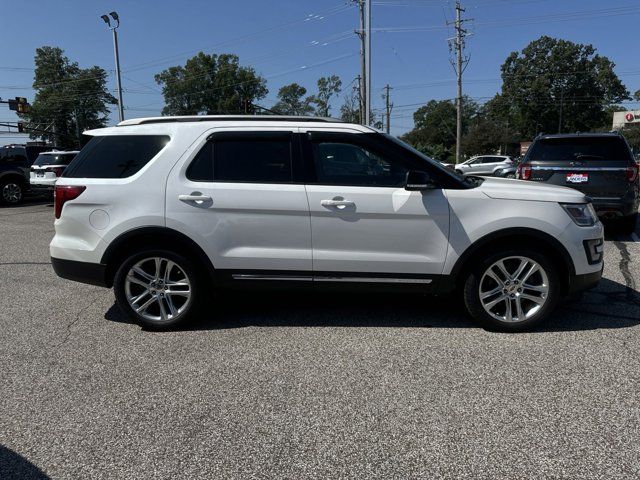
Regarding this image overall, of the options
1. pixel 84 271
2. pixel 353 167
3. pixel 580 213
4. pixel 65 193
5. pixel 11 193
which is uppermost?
pixel 353 167

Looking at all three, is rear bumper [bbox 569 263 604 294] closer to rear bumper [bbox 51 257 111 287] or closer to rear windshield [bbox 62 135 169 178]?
rear windshield [bbox 62 135 169 178]

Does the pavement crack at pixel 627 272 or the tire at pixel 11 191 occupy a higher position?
the tire at pixel 11 191

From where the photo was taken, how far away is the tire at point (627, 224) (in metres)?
8.59

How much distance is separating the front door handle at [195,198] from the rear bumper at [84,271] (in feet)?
3.08

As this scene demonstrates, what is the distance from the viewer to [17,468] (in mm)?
2539

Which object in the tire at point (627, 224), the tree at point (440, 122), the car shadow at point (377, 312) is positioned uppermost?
the tree at point (440, 122)

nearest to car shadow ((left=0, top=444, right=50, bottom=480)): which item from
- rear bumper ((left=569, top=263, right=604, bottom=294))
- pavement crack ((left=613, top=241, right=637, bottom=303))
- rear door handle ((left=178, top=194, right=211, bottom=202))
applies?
rear door handle ((left=178, top=194, right=211, bottom=202))

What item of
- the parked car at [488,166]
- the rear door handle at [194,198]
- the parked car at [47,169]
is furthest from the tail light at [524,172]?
the parked car at [488,166]

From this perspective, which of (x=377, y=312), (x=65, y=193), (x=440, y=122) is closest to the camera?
(x=65, y=193)

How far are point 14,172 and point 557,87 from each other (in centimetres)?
8740

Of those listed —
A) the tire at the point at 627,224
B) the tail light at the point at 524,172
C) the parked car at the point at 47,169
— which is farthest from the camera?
the parked car at the point at 47,169

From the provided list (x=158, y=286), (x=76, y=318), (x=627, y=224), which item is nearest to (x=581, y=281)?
(x=158, y=286)

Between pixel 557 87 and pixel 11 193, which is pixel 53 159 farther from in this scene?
pixel 557 87

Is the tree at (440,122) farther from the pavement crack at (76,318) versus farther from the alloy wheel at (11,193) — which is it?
the pavement crack at (76,318)
